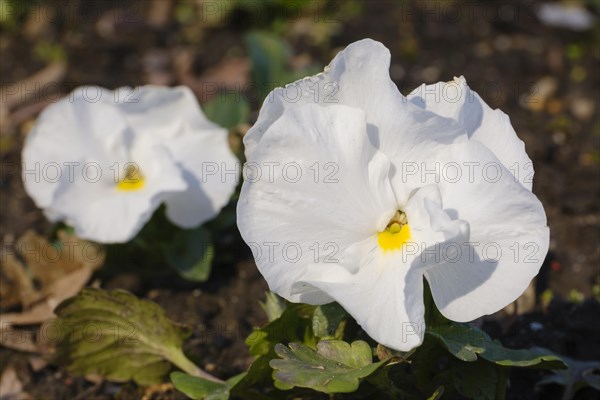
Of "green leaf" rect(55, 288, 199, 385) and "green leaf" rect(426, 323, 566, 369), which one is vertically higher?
"green leaf" rect(426, 323, 566, 369)

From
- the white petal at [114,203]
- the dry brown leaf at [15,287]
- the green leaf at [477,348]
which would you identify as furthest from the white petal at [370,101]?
the dry brown leaf at [15,287]

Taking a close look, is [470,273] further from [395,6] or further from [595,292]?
[395,6]

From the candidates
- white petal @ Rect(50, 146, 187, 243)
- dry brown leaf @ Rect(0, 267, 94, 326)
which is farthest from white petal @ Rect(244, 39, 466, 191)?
dry brown leaf @ Rect(0, 267, 94, 326)

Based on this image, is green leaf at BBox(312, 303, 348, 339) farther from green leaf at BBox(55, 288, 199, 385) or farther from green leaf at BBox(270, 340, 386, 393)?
green leaf at BBox(55, 288, 199, 385)

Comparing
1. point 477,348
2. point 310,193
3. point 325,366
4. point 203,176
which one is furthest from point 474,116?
point 203,176

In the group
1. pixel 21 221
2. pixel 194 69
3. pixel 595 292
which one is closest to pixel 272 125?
pixel 595 292

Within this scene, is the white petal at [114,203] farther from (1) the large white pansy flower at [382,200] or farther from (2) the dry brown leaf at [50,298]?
(1) the large white pansy flower at [382,200]
